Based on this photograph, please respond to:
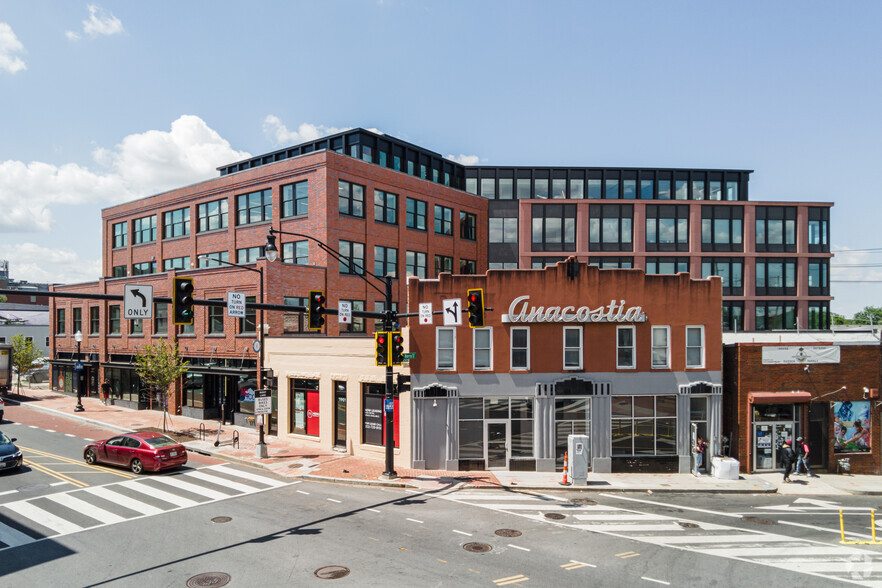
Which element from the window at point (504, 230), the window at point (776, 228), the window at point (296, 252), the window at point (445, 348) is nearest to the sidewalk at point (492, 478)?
the window at point (445, 348)

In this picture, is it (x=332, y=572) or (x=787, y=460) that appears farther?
(x=787, y=460)

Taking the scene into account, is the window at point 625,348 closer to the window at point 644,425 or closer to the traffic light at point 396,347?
the window at point 644,425

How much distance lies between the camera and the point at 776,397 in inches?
991

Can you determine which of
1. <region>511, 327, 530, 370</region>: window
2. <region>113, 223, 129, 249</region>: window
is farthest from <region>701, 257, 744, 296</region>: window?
<region>113, 223, 129, 249</region>: window

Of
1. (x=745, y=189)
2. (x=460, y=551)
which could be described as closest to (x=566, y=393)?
(x=460, y=551)

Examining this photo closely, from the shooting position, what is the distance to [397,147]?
4884 cm

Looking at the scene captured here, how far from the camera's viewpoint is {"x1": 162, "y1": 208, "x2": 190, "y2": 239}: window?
154 ft

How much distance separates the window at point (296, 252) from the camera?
39.3 meters

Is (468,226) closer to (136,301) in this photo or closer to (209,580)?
(136,301)

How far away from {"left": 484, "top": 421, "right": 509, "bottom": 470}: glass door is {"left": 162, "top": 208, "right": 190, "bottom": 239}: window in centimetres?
3334

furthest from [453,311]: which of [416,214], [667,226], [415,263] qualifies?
[667,226]

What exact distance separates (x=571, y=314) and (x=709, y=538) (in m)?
11.0

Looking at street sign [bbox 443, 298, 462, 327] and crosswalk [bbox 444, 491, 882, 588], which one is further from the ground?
street sign [bbox 443, 298, 462, 327]

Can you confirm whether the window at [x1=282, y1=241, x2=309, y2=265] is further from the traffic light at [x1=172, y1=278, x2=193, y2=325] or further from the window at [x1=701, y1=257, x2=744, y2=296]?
the window at [x1=701, y1=257, x2=744, y2=296]
